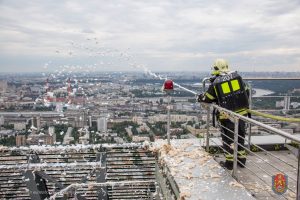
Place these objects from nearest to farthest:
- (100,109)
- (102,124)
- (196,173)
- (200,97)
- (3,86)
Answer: (196,173) → (200,97) → (102,124) → (100,109) → (3,86)

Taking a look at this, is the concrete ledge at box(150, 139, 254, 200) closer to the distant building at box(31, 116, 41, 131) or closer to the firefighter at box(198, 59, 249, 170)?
the firefighter at box(198, 59, 249, 170)

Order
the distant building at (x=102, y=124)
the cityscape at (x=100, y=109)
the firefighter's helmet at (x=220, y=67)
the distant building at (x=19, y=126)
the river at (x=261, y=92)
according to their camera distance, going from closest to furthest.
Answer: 1. the firefighter's helmet at (x=220, y=67)
2. the cityscape at (x=100, y=109)
3. the river at (x=261, y=92)
4. the distant building at (x=102, y=124)
5. the distant building at (x=19, y=126)

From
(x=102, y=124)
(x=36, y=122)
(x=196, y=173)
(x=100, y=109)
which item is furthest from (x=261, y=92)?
(x=36, y=122)

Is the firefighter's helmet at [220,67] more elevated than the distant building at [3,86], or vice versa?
the firefighter's helmet at [220,67]

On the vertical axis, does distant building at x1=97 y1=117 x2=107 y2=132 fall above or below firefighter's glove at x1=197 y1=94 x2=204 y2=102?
below

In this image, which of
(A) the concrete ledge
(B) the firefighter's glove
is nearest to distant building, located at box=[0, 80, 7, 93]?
(A) the concrete ledge

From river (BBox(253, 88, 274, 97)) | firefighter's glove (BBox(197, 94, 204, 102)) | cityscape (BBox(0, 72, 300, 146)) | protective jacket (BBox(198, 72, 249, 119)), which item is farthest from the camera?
river (BBox(253, 88, 274, 97))

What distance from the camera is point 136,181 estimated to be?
21.3ft

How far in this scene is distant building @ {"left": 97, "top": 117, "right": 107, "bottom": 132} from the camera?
9242 millimetres

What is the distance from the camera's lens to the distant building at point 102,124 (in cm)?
924

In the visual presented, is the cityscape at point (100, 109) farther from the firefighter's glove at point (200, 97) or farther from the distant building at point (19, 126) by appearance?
the firefighter's glove at point (200, 97)

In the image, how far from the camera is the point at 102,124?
32.0ft

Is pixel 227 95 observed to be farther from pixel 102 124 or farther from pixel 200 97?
pixel 102 124

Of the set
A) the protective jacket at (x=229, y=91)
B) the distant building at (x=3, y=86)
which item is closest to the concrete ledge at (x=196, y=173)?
the protective jacket at (x=229, y=91)
